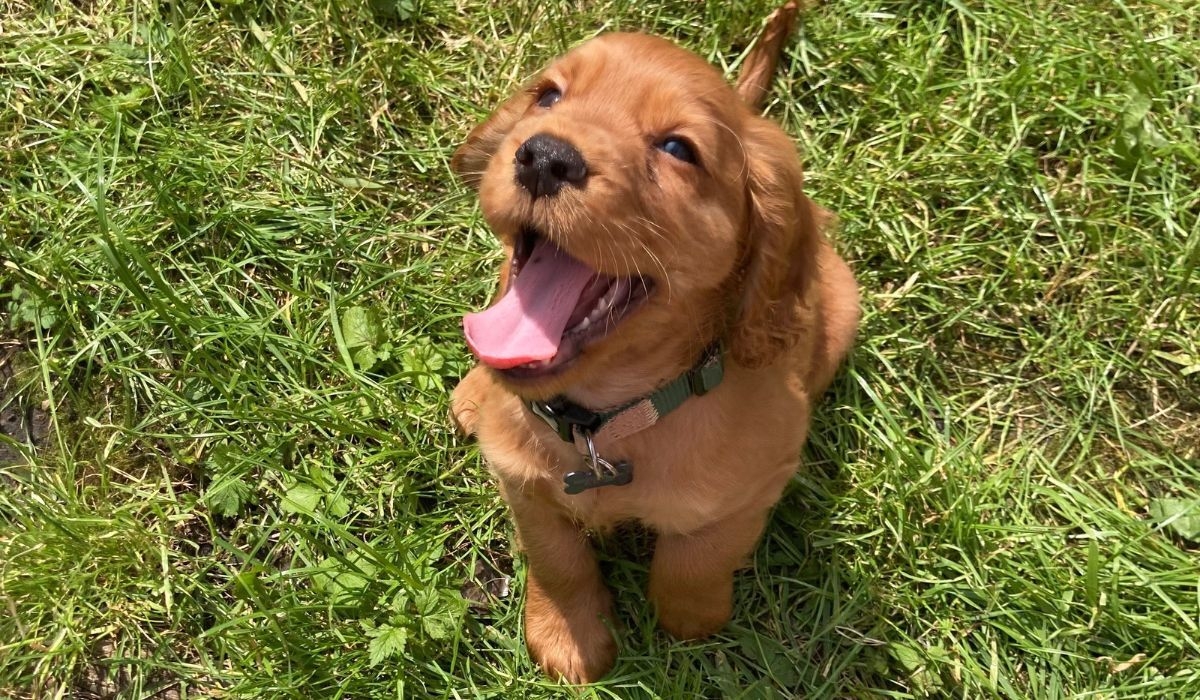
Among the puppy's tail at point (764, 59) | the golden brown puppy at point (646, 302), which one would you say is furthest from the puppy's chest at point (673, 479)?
the puppy's tail at point (764, 59)

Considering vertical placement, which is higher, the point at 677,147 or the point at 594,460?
the point at 677,147

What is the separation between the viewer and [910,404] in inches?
142

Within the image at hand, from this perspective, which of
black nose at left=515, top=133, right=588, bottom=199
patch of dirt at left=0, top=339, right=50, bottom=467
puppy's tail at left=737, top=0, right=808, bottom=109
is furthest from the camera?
puppy's tail at left=737, top=0, right=808, bottom=109

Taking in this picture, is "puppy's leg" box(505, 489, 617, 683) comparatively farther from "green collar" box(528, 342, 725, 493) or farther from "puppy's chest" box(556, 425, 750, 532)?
"green collar" box(528, 342, 725, 493)

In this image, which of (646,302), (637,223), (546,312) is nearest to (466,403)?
(546,312)

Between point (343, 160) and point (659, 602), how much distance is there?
2220mm

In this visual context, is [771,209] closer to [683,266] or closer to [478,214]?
[683,266]

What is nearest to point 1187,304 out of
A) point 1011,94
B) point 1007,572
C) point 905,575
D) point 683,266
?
point 1011,94

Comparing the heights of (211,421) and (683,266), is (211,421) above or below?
below

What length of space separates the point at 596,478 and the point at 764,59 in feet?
6.41

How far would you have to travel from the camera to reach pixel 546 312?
2.22 metres

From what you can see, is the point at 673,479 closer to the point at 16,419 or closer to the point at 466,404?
the point at 466,404

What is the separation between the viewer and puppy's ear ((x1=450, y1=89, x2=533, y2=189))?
8.91 feet

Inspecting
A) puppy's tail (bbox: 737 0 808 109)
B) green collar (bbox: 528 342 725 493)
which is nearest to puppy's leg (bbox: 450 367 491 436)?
green collar (bbox: 528 342 725 493)
